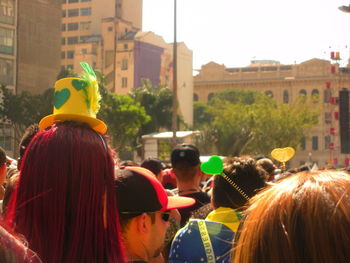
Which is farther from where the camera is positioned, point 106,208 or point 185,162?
point 185,162

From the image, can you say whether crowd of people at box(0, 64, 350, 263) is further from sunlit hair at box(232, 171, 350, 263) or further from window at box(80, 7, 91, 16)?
window at box(80, 7, 91, 16)

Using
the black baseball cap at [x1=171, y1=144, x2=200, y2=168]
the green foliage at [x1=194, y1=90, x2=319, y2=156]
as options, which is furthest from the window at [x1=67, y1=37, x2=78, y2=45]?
the black baseball cap at [x1=171, y1=144, x2=200, y2=168]

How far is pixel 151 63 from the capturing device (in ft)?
266

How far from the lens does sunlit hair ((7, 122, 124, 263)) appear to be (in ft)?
7.34

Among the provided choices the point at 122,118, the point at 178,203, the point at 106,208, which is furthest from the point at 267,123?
the point at 106,208

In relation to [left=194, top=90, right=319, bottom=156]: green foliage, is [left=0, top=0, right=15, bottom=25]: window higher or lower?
higher

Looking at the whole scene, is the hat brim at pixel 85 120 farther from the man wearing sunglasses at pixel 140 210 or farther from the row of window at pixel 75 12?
the row of window at pixel 75 12

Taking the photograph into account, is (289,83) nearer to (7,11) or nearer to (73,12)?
(73,12)

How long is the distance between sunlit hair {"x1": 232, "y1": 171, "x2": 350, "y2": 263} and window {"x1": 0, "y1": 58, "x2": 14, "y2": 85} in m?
53.0

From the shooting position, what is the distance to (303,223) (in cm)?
150

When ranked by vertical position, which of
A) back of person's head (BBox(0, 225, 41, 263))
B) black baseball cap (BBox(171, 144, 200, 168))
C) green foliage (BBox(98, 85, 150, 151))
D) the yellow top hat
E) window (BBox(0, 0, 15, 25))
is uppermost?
window (BBox(0, 0, 15, 25))

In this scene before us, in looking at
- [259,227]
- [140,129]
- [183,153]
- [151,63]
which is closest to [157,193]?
[259,227]

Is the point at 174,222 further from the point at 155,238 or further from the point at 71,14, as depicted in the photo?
the point at 71,14

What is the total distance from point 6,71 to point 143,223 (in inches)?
2075
